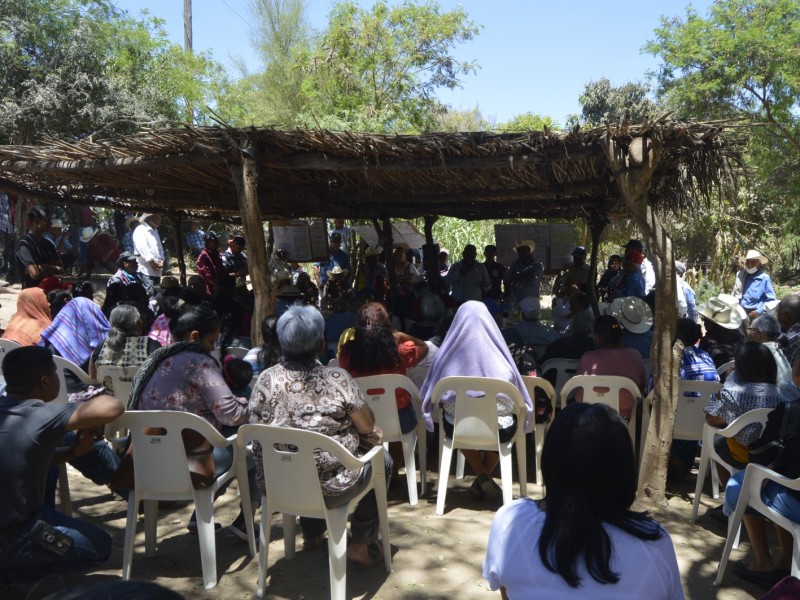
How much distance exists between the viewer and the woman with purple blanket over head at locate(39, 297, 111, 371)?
220 inches

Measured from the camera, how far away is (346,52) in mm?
20391

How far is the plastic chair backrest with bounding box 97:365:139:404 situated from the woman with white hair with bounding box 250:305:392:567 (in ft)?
6.12

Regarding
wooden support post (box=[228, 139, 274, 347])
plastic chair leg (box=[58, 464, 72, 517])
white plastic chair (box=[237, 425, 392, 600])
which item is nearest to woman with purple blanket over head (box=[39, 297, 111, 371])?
wooden support post (box=[228, 139, 274, 347])

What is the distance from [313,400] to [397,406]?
1.30 meters

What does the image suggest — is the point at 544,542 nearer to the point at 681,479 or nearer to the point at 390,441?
the point at 390,441

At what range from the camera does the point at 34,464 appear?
2.97 metres

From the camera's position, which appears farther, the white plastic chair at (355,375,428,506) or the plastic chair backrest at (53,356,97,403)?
the plastic chair backrest at (53,356,97,403)

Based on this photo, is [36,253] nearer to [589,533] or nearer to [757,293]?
[589,533]

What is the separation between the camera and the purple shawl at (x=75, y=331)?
5598 mm

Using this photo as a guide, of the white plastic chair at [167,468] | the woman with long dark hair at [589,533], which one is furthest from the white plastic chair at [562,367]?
the woman with long dark hair at [589,533]

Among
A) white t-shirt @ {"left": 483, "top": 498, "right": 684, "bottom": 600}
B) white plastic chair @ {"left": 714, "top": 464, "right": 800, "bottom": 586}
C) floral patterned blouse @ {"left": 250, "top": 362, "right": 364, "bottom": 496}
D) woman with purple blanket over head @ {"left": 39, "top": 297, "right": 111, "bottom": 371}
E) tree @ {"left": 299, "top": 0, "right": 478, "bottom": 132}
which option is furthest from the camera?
tree @ {"left": 299, "top": 0, "right": 478, "bottom": 132}

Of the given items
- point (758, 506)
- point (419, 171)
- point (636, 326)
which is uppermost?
point (419, 171)

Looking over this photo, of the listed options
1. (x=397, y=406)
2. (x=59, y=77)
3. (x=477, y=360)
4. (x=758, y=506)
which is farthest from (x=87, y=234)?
(x=758, y=506)

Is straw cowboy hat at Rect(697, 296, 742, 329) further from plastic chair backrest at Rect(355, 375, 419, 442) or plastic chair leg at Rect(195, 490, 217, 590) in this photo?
plastic chair leg at Rect(195, 490, 217, 590)
